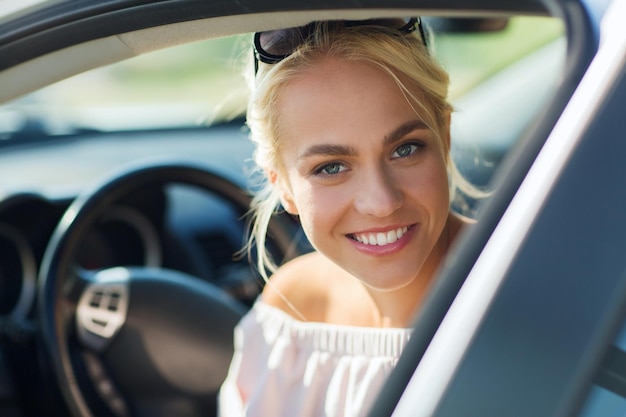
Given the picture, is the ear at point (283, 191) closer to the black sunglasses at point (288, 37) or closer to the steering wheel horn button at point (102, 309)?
the black sunglasses at point (288, 37)

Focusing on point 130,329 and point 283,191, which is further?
point 130,329

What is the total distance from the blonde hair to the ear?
0.05 m

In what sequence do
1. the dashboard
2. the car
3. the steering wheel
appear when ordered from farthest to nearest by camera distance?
the dashboard
the steering wheel
the car

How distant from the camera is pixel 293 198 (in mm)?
1620

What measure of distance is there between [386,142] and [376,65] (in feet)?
0.40

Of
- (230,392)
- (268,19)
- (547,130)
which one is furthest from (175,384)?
(547,130)

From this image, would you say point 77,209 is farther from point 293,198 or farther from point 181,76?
point 181,76

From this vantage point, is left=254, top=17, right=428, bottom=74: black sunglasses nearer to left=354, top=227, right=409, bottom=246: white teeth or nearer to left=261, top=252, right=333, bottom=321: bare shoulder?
left=354, top=227, right=409, bottom=246: white teeth

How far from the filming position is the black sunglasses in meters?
1.44

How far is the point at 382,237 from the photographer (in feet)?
4.70

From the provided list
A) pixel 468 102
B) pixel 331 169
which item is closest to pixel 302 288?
pixel 331 169

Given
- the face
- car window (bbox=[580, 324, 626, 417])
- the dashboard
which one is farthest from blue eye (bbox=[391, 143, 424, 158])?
the dashboard

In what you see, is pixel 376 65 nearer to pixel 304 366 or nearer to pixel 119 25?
pixel 119 25

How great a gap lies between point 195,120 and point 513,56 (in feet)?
5.07
